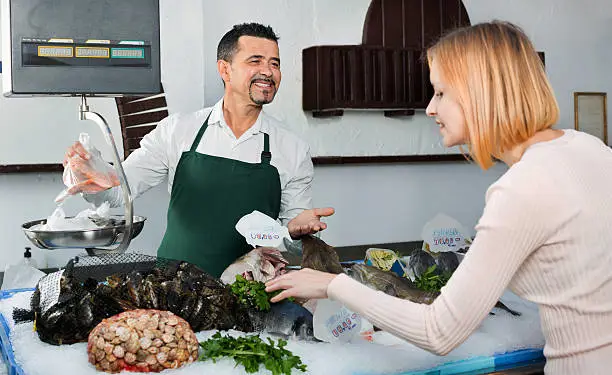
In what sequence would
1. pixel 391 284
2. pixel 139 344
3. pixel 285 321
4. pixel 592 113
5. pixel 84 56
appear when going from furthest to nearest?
1. pixel 592 113
2. pixel 84 56
3. pixel 391 284
4. pixel 285 321
5. pixel 139 344

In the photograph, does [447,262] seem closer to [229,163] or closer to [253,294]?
[253,294]

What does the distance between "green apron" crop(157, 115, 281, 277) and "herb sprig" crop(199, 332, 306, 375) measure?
1.18 m

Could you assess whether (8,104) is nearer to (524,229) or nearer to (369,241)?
(369,241)

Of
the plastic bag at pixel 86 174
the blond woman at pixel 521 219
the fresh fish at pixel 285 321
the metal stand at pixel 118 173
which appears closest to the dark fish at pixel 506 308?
the blond woman at pixel 521 219

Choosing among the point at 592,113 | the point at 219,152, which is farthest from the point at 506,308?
the point at 592,113

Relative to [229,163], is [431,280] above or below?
below

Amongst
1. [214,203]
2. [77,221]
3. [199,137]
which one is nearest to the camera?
[77,221]

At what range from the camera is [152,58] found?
181 centimetres

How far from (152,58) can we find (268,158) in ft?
3.06

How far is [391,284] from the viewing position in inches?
63.6

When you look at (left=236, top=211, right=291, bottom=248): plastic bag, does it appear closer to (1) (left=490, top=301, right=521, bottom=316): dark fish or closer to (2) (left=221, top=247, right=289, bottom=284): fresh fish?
(2) (left=221, top=247, right=289, bottom=284): fresh fish

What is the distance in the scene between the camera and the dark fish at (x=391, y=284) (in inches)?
62.4

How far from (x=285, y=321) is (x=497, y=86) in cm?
69

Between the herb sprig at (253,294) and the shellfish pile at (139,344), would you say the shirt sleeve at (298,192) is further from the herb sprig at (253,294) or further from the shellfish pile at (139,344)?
the shellfish pile at (139,344)
